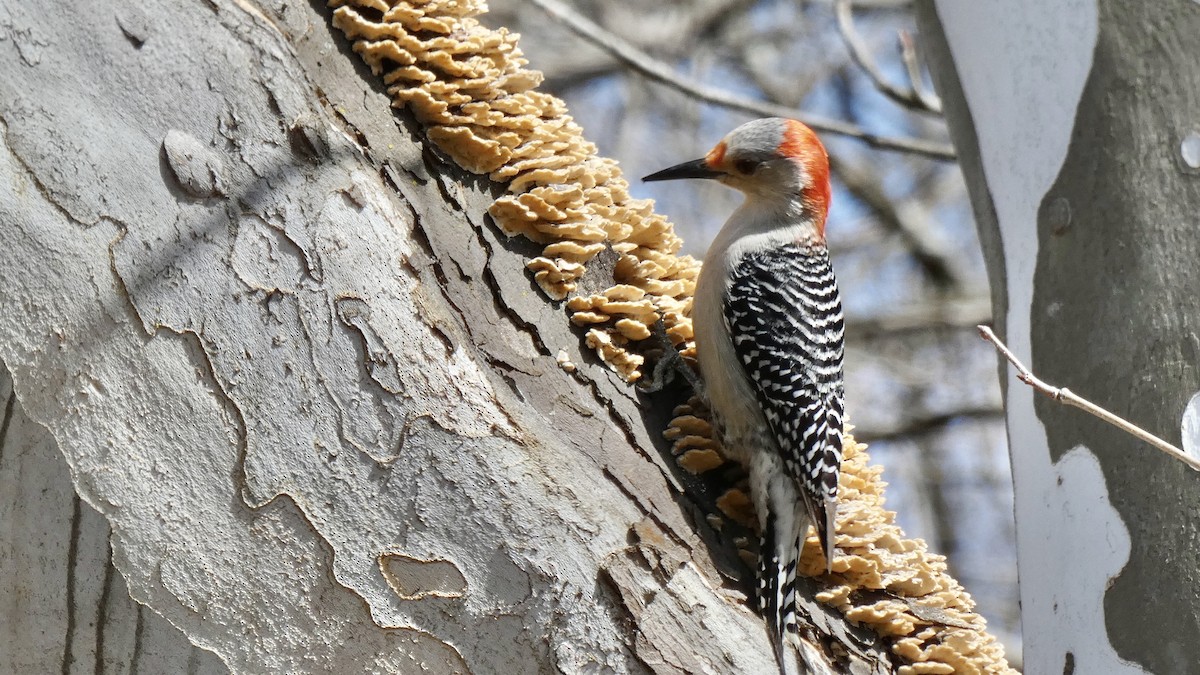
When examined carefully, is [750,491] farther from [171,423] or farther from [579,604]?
[171,423]

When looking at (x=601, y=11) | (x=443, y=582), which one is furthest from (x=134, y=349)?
(x=601, y=11)

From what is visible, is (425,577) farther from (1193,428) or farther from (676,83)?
(676,83)

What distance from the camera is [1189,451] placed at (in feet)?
6.01

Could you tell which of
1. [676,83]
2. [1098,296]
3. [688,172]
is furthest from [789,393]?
[676,83]

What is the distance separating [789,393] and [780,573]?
0.89 m

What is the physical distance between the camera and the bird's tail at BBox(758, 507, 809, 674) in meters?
1.95

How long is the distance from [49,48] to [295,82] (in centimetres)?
37

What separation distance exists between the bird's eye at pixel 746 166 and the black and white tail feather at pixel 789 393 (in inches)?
10.9

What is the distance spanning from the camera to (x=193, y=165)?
71.0 inches

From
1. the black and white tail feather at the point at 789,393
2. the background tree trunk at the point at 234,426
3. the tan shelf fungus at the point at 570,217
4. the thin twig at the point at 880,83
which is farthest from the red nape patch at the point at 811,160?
the background tree trunk at the point at 234,426

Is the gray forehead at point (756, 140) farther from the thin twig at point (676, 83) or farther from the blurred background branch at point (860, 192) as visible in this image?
the blurred background branch at point (860, 192)

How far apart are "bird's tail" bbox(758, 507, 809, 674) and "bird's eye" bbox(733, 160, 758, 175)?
144cm

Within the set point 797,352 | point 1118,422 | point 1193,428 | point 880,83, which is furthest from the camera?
point 880,83

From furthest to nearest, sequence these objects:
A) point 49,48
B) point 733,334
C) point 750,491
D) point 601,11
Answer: point 601,11 < point 733,334 < point 750,491 < point 49,48
